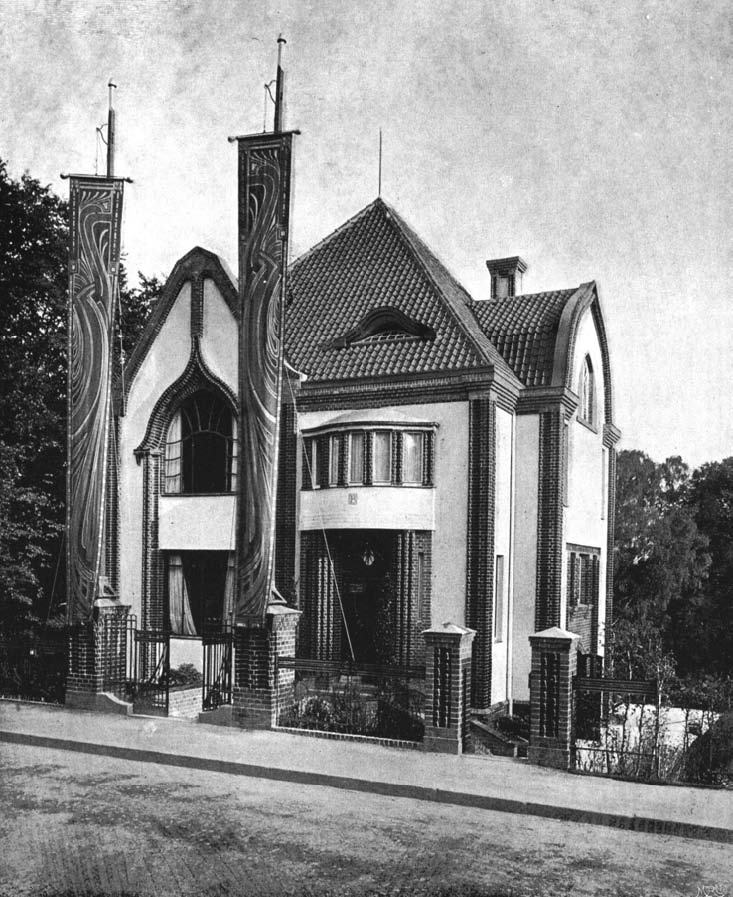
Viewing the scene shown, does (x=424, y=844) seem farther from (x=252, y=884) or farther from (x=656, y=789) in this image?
(x=656, y=789)

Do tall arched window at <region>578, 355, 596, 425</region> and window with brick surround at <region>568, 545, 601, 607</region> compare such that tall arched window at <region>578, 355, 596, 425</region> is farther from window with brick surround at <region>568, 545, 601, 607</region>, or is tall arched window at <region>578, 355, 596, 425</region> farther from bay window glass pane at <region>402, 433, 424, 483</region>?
bay window glass pane at <region>402, 433, 424, 483</region>

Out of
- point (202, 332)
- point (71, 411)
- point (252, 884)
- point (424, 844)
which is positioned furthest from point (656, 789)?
point (202, 332)

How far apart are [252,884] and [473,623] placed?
10031 mm

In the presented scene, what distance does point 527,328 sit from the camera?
19000 mm

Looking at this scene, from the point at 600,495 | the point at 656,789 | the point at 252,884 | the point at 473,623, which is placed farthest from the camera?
the point at 600,495

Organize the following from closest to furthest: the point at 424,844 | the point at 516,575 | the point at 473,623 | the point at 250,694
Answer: the point at 424,844
the point at 250,694
the point at 473,623
the point at 516,575

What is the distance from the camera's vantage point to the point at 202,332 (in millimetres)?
18359

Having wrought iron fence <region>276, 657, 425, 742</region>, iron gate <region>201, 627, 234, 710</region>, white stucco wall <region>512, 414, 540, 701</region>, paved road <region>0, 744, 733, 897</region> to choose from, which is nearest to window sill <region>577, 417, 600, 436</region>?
white stucco wall <region>512, 414, 540, 701</region>

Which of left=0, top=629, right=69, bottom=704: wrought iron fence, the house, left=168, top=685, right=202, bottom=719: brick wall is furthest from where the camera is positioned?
the house

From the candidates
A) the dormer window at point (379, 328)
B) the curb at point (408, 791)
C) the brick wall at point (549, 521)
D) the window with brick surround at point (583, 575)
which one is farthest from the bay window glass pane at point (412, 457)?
the curb at point (408, 791)

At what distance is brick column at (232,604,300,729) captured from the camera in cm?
1240

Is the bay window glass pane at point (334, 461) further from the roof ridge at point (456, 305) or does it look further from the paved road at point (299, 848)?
the paved road at point (299, 848)

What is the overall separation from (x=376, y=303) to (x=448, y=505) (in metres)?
5.15

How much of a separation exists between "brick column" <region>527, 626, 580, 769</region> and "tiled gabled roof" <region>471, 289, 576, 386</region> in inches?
323
